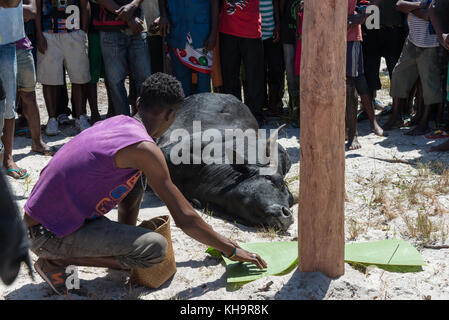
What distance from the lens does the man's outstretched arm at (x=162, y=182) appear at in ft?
11.3

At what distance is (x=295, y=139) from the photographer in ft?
23.7

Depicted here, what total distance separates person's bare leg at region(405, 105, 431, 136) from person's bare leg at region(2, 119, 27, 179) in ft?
13.9

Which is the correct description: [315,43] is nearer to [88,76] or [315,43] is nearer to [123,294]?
[123,294]

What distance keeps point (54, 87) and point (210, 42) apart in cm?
192

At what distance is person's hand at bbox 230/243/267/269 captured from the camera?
374 cm

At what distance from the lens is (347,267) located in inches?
158

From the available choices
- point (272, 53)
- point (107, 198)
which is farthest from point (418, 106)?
point (107, 198)

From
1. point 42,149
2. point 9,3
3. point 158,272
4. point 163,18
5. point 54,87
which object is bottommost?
point 42,149

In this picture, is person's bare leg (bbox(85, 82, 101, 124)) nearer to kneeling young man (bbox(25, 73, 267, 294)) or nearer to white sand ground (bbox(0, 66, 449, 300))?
white sand ground (bbox(0, 66, 449, 300))

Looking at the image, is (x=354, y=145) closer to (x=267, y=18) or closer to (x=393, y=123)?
(x=393, y=123)

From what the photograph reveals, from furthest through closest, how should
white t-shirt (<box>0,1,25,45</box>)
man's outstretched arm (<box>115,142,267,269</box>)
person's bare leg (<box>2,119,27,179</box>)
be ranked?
1. person's bare leg (<box>2,119,27,179</box>)
2. white t-shirt (<box>0,1,25,45</box>)
3. man's outstretched arm (<box>115,142,267,269</box>)

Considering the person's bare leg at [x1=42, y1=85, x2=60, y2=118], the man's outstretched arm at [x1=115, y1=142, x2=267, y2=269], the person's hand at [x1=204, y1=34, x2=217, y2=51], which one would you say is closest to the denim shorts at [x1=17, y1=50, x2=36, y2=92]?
the person's bare leg at [x1=42, y1=85, x2=60, y2=118]

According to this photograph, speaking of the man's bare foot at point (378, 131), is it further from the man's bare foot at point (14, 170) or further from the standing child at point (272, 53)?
the man's bare foot at point (14, 170)

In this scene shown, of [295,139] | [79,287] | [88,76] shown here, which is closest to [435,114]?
[295,139]
